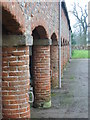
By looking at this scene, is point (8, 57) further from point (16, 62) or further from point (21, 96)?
point (21, 96)

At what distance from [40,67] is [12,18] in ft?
13.4

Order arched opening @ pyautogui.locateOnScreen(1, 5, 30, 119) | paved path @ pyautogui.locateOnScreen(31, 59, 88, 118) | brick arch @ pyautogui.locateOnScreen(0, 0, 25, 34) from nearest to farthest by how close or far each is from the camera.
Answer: brick arch @ pyautogui.locateOnScreen(0, 0, 25, 34), arched opening @ pyautogui.locateOnScreen(1, 5, 30, 119), paved path @ pyautogui.locateOnScreen(31, 59, 88, 118)

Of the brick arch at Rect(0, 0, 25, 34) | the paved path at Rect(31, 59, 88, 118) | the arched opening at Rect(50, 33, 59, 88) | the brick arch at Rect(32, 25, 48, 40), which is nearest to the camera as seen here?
the brick arch at Rect(0, 0, 25, 34)

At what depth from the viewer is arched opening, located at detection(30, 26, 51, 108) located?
844 centimetres

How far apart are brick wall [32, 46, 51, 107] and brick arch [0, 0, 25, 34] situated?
3.13 m

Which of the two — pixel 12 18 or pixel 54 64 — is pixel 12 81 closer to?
pixel 12 18

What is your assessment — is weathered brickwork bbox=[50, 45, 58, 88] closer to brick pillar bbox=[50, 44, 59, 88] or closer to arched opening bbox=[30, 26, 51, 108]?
brick pillar bbox=[50, 44, 59, 88]

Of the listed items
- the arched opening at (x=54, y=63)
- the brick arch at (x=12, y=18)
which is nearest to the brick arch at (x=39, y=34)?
the brick arch at (x=12, y=18)

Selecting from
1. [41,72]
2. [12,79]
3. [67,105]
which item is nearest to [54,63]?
[67,105]

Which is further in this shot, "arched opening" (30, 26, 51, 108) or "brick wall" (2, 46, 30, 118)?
"arched opening" (30, 26, 51, 108)

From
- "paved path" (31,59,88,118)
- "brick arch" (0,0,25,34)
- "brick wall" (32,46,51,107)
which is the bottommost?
"paved path" (31,59,88,118)

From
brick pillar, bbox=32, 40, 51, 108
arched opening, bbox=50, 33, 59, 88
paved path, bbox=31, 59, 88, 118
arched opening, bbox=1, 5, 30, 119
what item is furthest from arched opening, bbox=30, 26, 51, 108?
arched opening, bbox=50, 33, 59, 88

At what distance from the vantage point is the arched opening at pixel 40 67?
8.44 meters

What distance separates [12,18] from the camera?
14.8 feet
